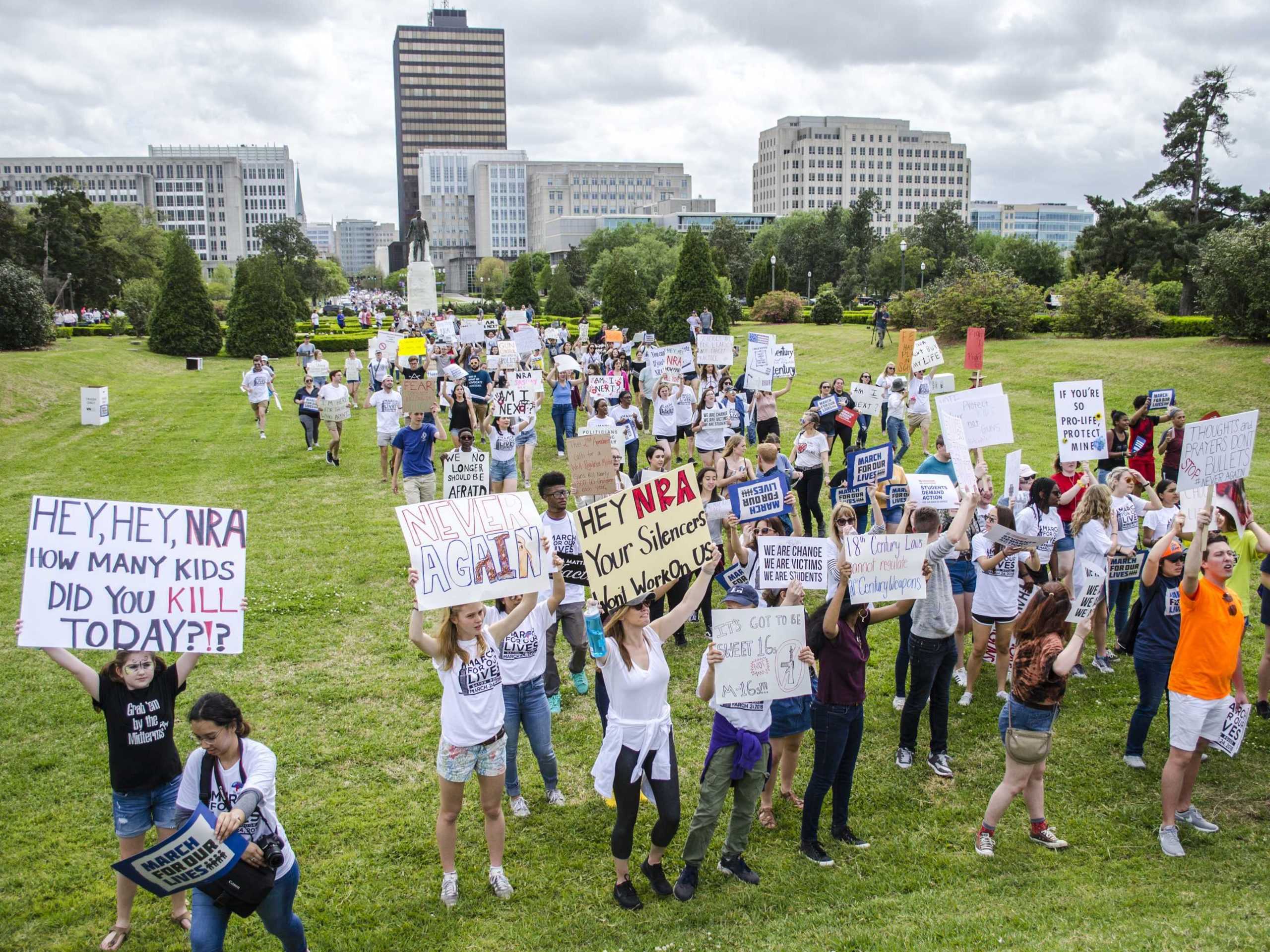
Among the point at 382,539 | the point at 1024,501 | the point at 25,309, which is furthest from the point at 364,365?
the point at 1024,501

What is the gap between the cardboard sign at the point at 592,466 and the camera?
1070 centimetres

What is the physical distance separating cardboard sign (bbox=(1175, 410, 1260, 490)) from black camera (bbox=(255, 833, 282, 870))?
6.72 m

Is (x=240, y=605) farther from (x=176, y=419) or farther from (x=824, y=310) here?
(x=824, y=310)

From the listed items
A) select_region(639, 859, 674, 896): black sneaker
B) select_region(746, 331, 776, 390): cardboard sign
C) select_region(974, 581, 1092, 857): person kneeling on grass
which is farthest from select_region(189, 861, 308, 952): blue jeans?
select_region(746, 331, 776, 390): cardboard sign

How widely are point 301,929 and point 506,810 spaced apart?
218cm

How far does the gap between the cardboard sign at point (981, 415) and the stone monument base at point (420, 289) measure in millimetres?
50969

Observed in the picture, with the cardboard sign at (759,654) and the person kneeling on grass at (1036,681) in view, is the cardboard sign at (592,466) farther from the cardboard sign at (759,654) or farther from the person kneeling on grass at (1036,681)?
the person kneeling on grass at (1036,681)

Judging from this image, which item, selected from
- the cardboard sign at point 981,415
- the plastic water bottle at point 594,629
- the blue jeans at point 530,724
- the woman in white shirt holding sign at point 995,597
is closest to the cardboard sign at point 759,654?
the blue jeans at point 530,724

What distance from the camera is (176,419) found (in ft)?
81.4

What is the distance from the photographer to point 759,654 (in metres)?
5.81

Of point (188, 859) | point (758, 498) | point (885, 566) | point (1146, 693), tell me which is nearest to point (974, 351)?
point (758, 498)

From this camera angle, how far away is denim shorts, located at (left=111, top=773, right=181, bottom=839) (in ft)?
17.4

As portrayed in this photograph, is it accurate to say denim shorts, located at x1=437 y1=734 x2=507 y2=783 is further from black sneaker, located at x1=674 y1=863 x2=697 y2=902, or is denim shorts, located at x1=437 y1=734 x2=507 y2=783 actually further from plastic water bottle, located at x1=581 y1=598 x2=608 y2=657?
plastic water bottle, located at x1=581 y1=598 x2=608 y2=657

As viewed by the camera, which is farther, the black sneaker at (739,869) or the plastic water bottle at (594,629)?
the plastic water bottle at (594,629)
